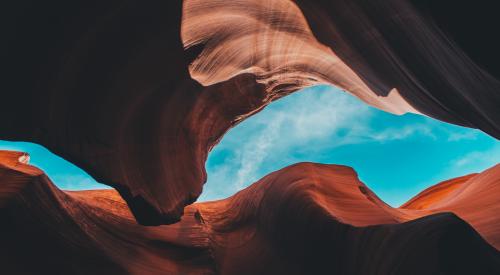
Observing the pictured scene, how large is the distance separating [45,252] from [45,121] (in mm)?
1832

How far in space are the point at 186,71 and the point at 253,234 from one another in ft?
10.7

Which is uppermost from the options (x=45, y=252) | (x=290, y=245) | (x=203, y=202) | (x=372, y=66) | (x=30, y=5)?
(x=30, y=5)

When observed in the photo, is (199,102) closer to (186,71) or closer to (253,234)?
(186,71)

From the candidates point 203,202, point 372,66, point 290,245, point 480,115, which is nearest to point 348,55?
point 372,66

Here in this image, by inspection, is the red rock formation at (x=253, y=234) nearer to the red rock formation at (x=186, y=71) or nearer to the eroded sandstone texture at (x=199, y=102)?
the eroded sandstone texture at (x=199, y=102)

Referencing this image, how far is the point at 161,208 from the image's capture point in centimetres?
383

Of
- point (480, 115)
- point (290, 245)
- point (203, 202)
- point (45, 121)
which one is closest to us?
point (45, 121)

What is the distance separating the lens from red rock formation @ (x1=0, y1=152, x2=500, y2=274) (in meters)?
3.65

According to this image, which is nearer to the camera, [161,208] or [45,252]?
[161,208]

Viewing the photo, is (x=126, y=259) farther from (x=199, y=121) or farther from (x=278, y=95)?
(x=278, y=95)

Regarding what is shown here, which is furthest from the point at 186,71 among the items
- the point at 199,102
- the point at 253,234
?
the point at 253,234

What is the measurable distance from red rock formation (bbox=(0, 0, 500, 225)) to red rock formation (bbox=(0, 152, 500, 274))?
115 centimetres

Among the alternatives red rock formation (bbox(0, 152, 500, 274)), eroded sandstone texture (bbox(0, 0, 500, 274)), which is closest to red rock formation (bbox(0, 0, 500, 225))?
eroded sandstone texture (bbox(0, 0, 500, 274))

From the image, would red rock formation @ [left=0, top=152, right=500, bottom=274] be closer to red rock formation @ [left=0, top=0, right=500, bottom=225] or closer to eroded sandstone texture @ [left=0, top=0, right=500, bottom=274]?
eroded sandstone texture @ [left=0, top=0, right=500, bottom=274]
